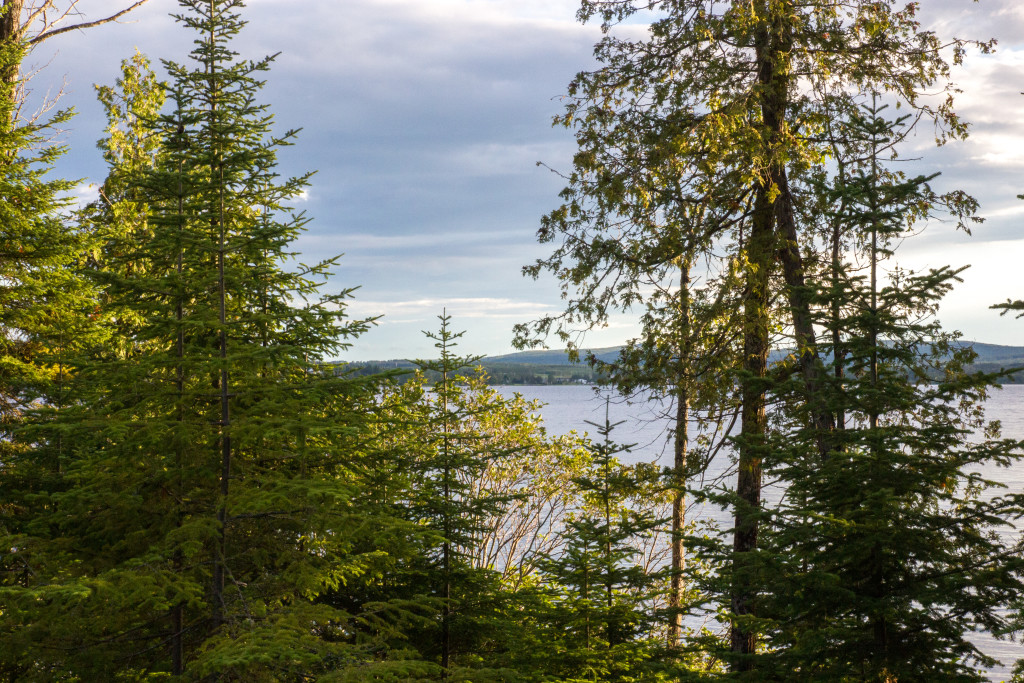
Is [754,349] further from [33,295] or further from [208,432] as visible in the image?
[33,295]

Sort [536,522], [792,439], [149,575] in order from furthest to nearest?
[536,522] → [792,439] → [149,575]

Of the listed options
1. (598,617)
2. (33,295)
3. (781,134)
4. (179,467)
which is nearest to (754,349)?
(781,134)

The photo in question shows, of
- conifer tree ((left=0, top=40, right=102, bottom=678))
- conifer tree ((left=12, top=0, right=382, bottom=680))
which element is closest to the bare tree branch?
conifer tree ((left=0, top=40, right=102, bottom=678))

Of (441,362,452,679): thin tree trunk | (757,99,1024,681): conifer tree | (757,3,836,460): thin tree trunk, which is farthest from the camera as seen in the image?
(757,3,836,460): thin tree trunk

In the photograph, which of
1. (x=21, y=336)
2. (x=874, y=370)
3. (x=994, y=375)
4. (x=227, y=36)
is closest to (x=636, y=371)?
(x=874, y=370)

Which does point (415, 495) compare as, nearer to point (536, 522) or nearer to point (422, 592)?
point (422, 592)

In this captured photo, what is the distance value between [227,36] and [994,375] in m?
7.92

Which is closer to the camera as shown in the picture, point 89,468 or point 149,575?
point 149,575

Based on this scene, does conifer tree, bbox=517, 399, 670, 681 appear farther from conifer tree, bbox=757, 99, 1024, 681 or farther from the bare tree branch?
the bare tree branch

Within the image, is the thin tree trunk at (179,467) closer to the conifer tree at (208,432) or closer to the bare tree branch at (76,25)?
the conifer tree at (208,432)

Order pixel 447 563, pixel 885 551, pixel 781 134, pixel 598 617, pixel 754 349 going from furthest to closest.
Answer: pixel 754 349, pixel 781 134, pixel 447 563, pixel 598 617, pixel 885 551

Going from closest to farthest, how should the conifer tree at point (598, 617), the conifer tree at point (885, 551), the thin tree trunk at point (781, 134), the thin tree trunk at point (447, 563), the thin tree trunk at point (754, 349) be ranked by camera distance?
the conifer tree at point (885, 551)
the conifer tree at point (598, 617)
the thin tree trunk at point (447, 563)
the thin tree trunk at point (781, 134)
the thin tree trunk at point (754, 349)

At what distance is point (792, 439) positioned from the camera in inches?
292

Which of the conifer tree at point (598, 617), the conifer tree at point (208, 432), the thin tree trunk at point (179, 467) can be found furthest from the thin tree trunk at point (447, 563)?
the thin tree trunk at point (179, 467)
